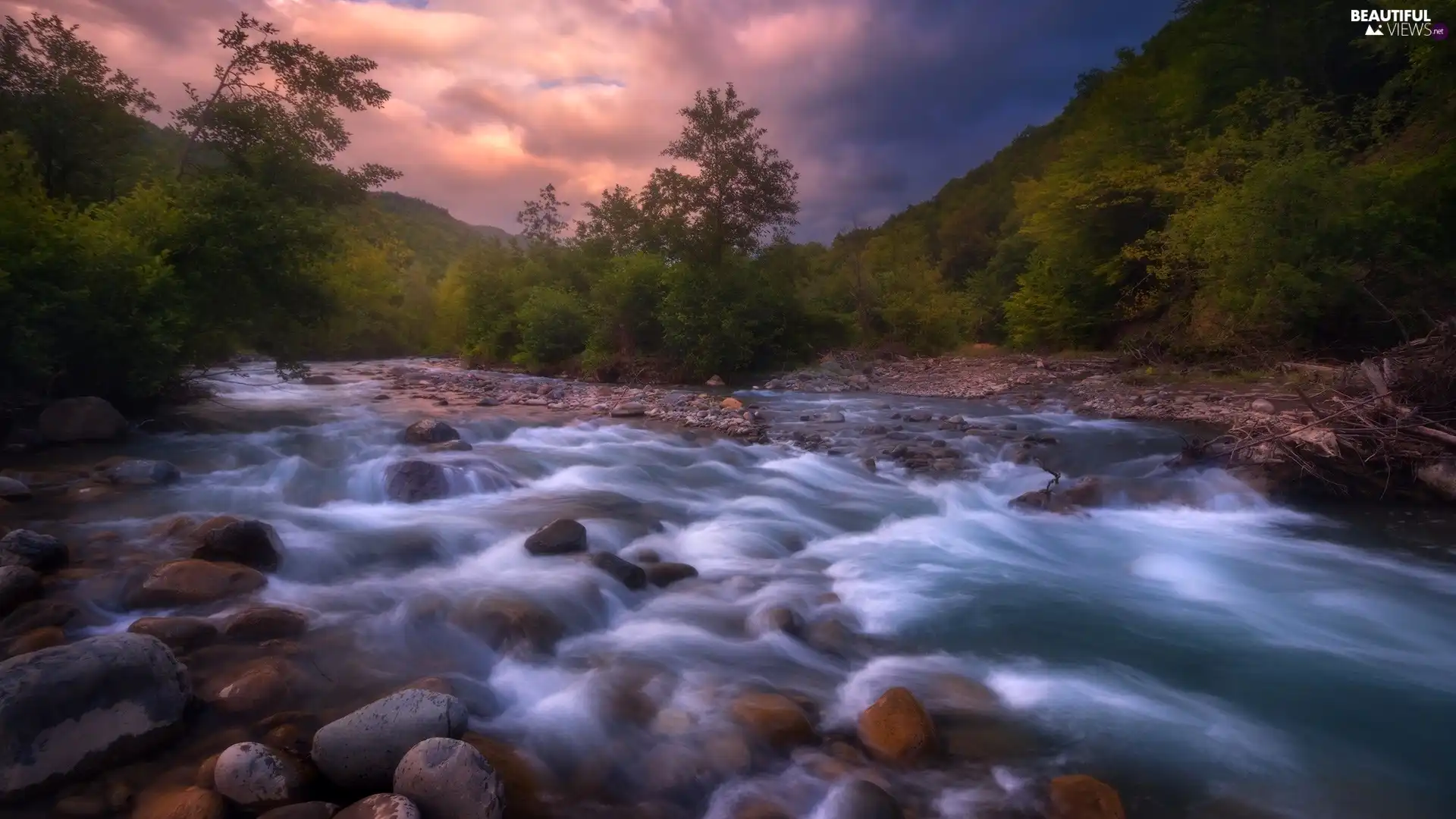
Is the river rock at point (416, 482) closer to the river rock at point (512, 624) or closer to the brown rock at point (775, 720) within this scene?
the river rock at point (512, 624)

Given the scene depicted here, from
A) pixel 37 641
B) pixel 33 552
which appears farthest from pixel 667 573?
pixel 33 552

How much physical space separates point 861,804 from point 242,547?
6.56m

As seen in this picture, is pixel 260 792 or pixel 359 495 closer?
pixel 260 792

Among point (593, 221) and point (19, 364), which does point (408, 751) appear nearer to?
point (19, 364)

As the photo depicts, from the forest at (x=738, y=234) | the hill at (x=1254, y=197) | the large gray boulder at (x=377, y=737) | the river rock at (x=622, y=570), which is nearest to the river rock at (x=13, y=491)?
the forest at (x=738, y=234)

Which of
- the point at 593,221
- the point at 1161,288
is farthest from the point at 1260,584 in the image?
the point at 593,221

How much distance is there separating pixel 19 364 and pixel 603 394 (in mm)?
14177

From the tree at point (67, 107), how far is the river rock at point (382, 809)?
19.7m

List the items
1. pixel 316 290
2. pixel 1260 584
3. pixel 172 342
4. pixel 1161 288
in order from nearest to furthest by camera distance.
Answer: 1. pixel 1260 584
2. pixel 172 342
3. pixel 316 290
4. pixel 1161 288

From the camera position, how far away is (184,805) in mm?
3625

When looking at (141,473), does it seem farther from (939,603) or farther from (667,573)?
(939,603)

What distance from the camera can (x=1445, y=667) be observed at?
6648mm

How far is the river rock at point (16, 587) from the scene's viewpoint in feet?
18.4

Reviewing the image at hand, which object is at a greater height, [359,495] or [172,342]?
[172,342]
